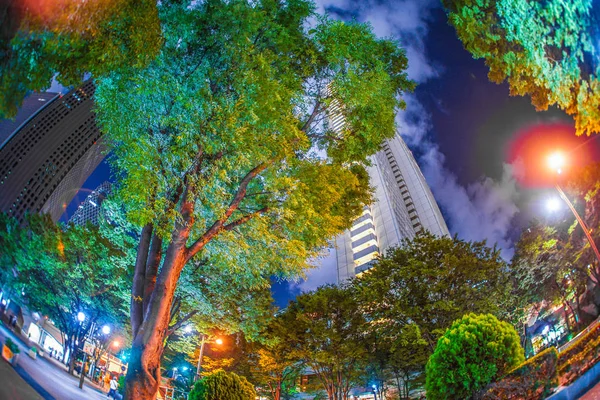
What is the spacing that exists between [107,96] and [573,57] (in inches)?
353

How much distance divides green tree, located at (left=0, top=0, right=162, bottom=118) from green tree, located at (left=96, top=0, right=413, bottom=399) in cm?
199

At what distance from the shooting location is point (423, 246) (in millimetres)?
20875

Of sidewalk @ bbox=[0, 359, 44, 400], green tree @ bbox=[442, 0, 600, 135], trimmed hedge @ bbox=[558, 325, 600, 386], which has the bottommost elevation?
sidewalk @ bbox=[0, 359, 44, 400]

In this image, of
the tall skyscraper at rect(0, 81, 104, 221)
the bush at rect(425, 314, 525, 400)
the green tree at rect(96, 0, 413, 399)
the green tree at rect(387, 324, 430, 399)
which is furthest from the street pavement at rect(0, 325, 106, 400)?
the green tree at rect(387, 324, 430, 399)

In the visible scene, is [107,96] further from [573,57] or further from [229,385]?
[229,385]

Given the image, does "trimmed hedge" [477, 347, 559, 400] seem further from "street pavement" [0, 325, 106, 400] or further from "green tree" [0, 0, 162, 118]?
"green tree" [0, 0, 162, 118]

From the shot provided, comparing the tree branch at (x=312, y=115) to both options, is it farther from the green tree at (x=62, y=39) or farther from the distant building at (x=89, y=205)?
the distant building at (x=89, y=205)

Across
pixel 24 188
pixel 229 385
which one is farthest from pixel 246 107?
pixel 229 385

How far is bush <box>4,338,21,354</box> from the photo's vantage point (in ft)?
11.2

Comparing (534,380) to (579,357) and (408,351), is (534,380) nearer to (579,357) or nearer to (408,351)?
(579,357)

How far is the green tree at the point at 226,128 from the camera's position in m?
6.95

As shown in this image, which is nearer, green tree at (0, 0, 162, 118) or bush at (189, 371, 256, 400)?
green tree at (0, 0, 162, 118)

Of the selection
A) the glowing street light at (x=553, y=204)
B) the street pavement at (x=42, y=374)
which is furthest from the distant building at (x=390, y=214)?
the street pavement at (x=42, y=374)

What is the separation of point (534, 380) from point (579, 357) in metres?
1.53
